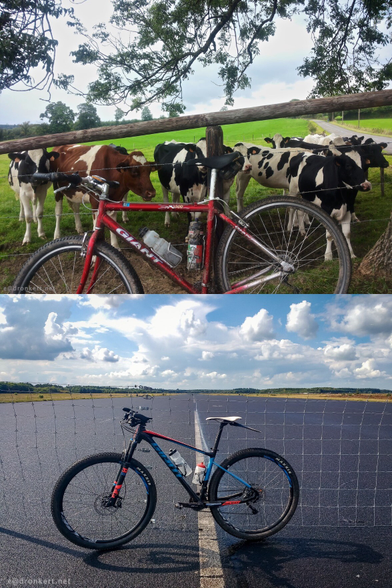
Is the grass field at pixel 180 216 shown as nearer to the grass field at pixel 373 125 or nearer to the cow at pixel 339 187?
the cow at pixel 339 187

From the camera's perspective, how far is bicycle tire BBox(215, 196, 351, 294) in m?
4.08

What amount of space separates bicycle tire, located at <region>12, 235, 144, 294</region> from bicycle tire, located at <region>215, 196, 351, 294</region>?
2.64ft

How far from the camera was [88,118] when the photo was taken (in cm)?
457

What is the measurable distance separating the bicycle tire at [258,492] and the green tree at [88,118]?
316 centimetres

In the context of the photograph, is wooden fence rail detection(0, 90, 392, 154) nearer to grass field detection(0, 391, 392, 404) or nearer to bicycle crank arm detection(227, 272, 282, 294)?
bicycle crank arm detection(227, 272, 282, 294)

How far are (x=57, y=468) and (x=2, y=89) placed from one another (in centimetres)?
334

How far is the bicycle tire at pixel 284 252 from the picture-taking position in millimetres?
4082

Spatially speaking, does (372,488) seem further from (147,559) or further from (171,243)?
(171,243)

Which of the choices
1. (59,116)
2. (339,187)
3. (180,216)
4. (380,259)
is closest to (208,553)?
(180,216)

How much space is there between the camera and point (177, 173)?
16.9ft

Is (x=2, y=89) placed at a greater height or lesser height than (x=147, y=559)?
greater

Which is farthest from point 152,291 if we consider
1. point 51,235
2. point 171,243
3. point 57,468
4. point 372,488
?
point 372,488

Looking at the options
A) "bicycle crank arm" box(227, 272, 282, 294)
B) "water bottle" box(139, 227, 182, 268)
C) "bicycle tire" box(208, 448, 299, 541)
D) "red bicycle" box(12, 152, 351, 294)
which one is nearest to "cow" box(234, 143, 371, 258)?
"red bicycle" box(12, 152, 351, 294)

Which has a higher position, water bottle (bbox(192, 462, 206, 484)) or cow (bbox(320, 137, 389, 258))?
cow (bbox(320, 137, 389, 258))
